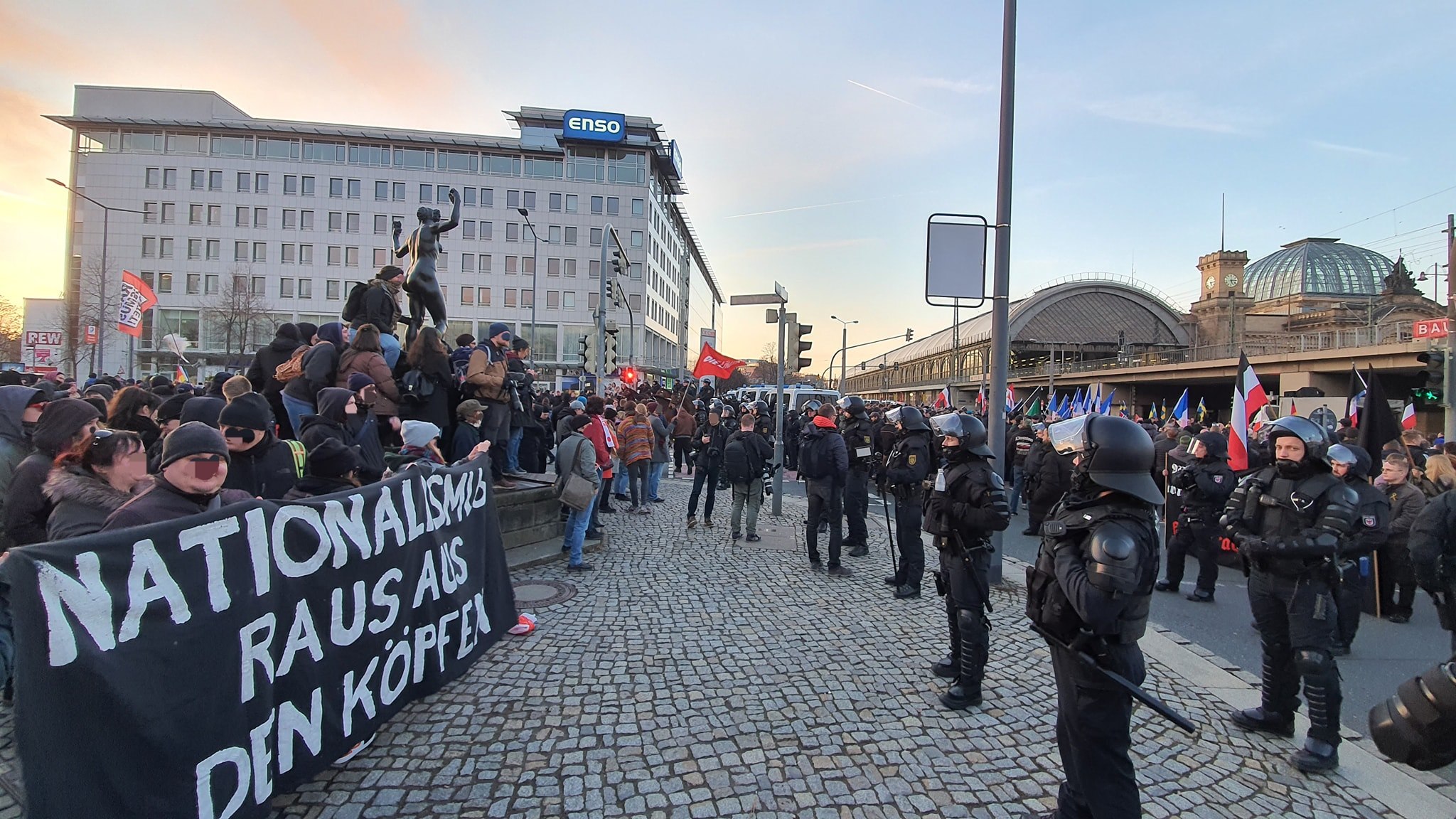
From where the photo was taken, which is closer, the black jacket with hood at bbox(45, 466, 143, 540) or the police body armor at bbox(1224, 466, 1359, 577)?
the black jacket with hood at bbox(45, 466, 143, 540)

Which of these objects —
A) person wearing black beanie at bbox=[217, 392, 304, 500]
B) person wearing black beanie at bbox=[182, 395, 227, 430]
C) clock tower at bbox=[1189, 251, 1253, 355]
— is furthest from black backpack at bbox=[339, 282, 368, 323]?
clock tower at bbox=[1189, 251, 1253, 355]

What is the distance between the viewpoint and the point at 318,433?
5.08 m

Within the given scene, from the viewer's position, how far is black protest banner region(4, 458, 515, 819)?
2.07m

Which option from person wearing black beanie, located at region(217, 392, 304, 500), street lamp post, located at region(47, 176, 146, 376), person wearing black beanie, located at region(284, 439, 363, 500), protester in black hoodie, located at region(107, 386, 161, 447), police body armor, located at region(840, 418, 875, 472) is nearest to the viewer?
person wearing black beanie, located at region(217, 392, 304, 500)

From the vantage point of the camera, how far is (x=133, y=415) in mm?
5070

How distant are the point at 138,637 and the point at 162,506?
27.5 inches

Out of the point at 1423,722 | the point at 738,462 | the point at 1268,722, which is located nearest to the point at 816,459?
the point at 738,462

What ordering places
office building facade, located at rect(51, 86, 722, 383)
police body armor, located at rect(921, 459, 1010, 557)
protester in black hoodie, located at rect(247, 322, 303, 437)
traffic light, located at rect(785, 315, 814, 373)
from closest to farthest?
police body armor, located at rect(921, 459, 1010, 557) < protester in black hoodie, located at rect(247, 322, 303, 437) < traffic light, located at rect(785, 315, 814, 373) < office building facade, located at rect(51, 86, 722, 383)

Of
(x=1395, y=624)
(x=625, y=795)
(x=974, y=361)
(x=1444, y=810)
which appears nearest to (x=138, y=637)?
(x=625, y=795)

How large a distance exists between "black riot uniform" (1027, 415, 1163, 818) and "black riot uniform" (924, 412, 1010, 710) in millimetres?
1364

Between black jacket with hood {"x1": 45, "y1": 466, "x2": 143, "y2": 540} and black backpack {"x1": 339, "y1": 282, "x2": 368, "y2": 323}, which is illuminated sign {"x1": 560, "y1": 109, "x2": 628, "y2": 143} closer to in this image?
black backpack {"x1": 339, "y1": 282, "x2": 368, "y2": 323}

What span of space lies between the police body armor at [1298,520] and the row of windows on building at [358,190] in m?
63.1

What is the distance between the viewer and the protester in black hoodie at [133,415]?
4.99 meters

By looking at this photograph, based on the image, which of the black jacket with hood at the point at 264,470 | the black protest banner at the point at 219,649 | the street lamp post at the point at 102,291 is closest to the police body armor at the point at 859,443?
the black protest banner at the point at 219,649
